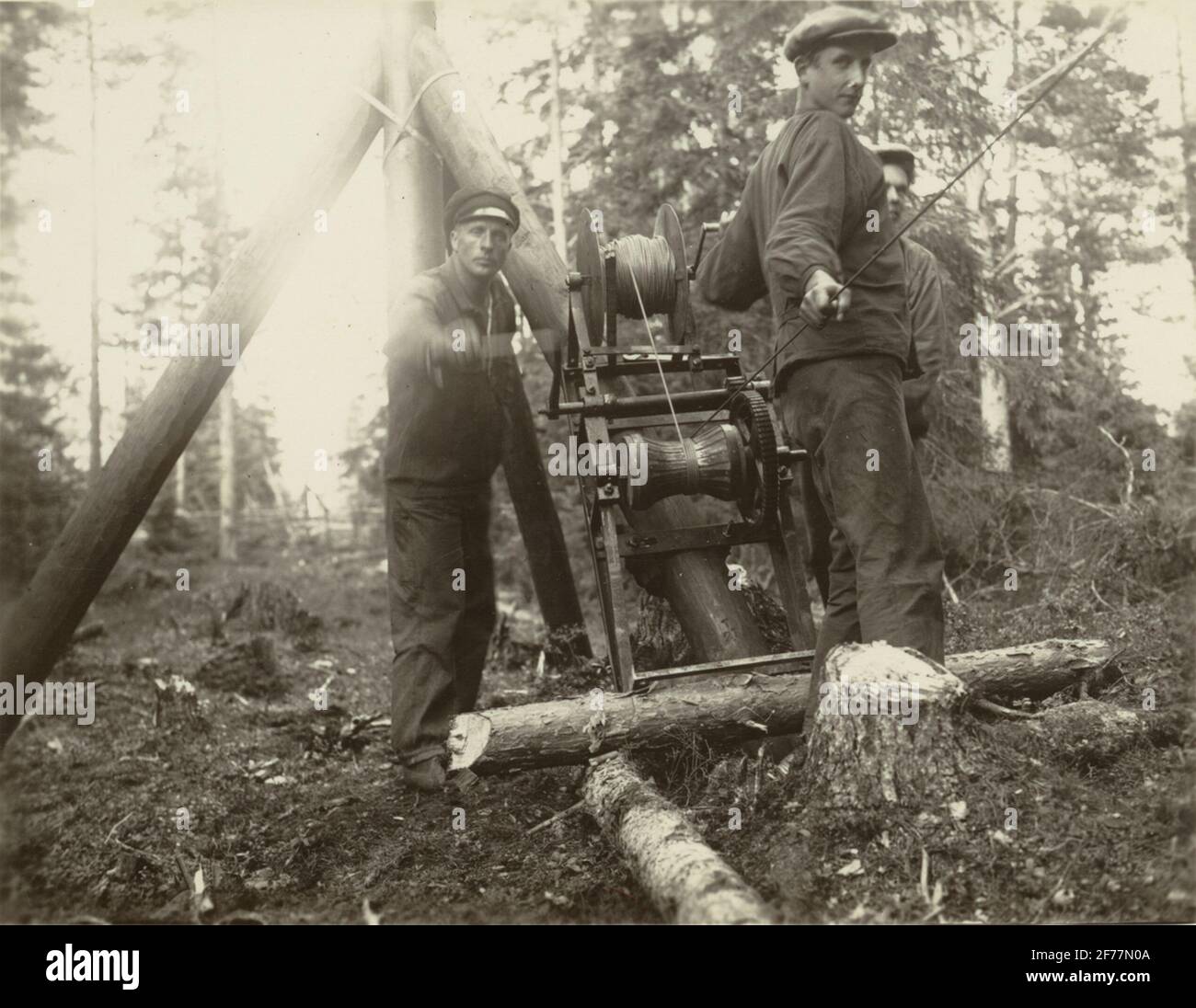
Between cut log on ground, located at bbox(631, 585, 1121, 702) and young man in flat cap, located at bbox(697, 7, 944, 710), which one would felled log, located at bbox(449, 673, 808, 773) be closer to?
young man in flat cap, located at bbox(697, 7, 944, 710)

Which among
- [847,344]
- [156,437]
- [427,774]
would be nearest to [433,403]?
[156,437]

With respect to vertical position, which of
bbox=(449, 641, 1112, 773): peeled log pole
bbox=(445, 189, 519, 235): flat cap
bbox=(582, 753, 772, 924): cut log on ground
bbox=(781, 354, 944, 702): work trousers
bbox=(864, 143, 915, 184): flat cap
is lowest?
bbox=(582, 753, 772, 924): cut log on ground

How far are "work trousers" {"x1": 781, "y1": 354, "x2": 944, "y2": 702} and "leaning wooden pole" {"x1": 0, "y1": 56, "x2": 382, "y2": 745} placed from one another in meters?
3.06

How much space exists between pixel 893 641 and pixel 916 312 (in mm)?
2454

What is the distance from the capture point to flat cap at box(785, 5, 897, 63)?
3.73m

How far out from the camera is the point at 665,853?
10.3 ft

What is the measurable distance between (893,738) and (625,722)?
1.24 metres

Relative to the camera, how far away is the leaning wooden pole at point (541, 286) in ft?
15.1

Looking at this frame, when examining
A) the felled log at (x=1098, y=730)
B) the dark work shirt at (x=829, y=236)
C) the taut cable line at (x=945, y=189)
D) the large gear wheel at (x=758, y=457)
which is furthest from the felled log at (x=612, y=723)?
the dark work shirt at (x=829, y=236)

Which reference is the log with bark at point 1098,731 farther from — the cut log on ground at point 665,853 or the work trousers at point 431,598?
the work trousers at point 431,598

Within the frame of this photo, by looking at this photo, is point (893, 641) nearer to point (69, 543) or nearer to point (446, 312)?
point (446, 312)

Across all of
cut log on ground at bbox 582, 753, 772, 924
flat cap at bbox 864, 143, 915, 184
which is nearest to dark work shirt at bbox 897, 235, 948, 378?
flat cap at bbox 864, 143, 915, 184

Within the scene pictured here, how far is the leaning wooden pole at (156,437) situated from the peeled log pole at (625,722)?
2172mm

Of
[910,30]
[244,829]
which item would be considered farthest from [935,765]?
[910,30]
